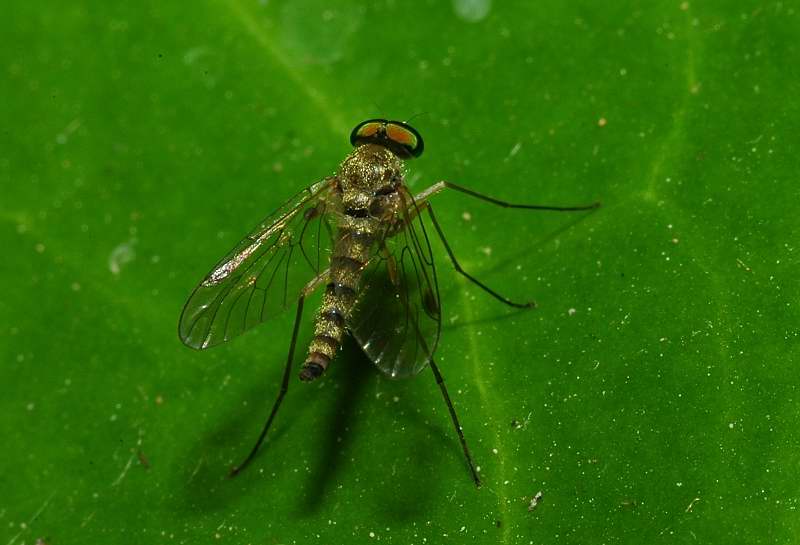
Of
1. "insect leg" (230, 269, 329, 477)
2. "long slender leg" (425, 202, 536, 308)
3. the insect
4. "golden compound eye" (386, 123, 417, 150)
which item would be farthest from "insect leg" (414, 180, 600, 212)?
"insect leg" (230, 269, 329, 477)

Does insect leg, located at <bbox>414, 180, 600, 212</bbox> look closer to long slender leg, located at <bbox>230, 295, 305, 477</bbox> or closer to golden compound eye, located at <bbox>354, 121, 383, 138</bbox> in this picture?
golden compound eye, located at <bbox>354, 121, 383, 138</bbox>

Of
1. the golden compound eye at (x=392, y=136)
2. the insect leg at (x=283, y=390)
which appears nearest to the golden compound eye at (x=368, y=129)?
the golden compound eye at (x=392, y=136)

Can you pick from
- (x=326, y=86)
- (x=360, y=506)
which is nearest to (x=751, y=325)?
(x=360, y=506)

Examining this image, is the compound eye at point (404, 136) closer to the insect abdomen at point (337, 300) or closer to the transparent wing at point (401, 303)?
the transparent wing at point (401, 303)

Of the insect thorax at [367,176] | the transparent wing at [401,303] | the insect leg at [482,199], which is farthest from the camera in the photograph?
the insect thorax at [367,176]

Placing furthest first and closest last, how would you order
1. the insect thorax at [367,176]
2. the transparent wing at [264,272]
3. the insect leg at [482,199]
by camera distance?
the insect thorax at [367,176] → the insect leg at [482,199] → the transparent wing at [264,272]

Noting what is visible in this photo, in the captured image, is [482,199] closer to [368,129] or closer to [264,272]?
[368,129]
